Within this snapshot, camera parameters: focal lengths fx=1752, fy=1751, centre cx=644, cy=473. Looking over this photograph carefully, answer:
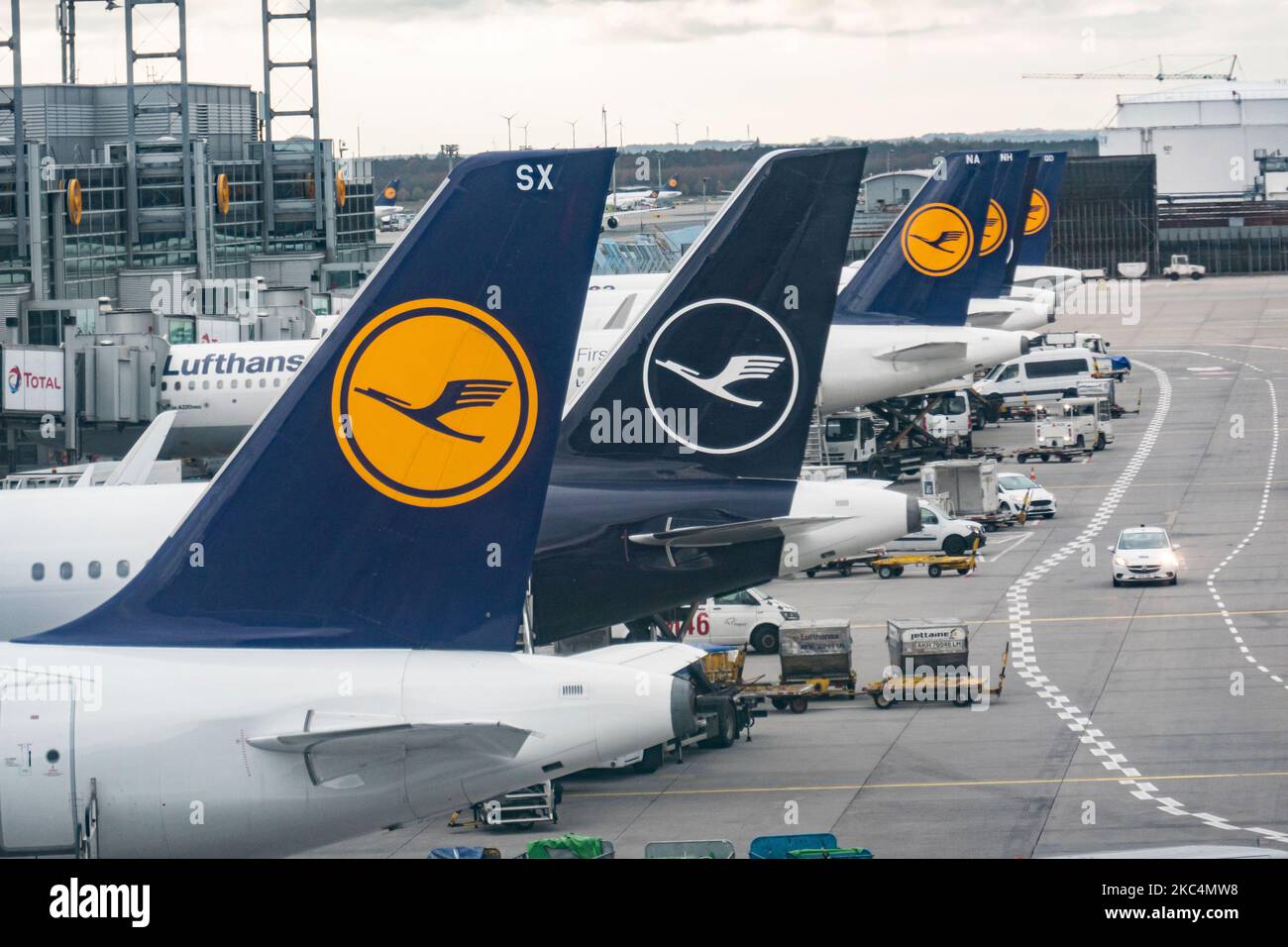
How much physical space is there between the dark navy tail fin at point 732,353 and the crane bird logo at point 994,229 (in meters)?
47.0

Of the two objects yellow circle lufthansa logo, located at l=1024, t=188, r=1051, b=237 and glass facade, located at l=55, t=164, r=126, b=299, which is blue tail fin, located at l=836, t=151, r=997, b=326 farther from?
yellow circle lufthansa logo, located at l=1024, t=188, r=1051, b=237

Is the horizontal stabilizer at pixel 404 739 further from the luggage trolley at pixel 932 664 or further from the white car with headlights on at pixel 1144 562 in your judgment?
the white car with headlights on at pixel 1144 562

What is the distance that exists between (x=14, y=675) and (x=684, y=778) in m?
17.3

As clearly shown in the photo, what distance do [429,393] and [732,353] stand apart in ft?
44.4

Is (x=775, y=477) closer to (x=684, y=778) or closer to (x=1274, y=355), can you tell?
(x=684, y=778)

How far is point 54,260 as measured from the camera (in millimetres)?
76500

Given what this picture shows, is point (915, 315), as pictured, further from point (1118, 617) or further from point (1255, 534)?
point (1118, 617)

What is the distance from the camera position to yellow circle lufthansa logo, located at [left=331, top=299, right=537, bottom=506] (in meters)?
13.5

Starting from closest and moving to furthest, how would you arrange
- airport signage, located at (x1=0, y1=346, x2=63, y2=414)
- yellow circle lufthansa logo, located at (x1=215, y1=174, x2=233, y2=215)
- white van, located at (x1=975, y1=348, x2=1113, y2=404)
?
1. airport signage, located at (x1=0, y1=346, x2=63, y2=414)
2. white van, located at (x1=975, y1=348, x2=1113, y2=404)
3. yellow circle lufthansa logo, located at (x1=215, y1=174, x2=233, y2=215)

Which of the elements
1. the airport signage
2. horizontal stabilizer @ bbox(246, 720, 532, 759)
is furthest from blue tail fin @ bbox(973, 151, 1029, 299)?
horizontal stabilizer @ bbox(246, 720, 532, 759)

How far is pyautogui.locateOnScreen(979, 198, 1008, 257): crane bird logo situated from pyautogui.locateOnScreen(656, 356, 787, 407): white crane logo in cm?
4708

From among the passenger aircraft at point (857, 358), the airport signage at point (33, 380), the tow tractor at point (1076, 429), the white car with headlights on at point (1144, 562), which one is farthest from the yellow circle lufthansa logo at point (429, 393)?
the tow tractor at point (1076, 429)

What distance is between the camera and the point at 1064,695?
34.3 metres
